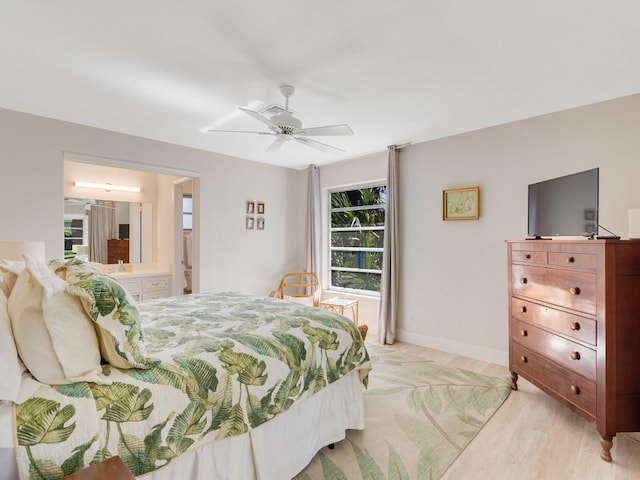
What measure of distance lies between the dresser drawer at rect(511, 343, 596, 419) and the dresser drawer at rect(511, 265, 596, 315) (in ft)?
1.51

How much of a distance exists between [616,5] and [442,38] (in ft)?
2.79

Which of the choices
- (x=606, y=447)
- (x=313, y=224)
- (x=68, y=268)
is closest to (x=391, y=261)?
(x=313, y=224)

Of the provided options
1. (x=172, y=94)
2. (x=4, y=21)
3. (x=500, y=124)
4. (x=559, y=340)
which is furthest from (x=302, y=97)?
(x=559, y=340)

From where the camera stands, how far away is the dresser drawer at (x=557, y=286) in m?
2.07

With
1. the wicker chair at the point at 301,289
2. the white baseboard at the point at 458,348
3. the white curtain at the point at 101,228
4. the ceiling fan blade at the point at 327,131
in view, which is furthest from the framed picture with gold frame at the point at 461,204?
the white curtain at the point at 101,228

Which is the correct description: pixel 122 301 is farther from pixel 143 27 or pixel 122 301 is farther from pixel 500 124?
pixel 500 124

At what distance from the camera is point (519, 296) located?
9.05ft

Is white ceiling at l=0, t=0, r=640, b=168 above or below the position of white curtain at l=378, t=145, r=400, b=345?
above

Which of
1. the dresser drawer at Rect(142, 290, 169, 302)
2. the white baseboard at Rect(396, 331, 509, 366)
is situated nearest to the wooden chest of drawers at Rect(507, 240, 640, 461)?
the white baseboard at Rect(396, 331, 509, 366)

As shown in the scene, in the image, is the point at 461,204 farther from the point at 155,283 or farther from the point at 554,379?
the point at 155,283

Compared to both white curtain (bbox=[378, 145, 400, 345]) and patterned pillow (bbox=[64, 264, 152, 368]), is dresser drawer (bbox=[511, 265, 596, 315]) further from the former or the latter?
patterned pillow (bbox=[64, 264, 152, 368])

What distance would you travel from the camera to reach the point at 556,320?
2.34 meters

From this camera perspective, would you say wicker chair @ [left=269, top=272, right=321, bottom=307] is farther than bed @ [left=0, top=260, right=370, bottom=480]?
Yes

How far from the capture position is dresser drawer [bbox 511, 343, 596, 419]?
205 cm
